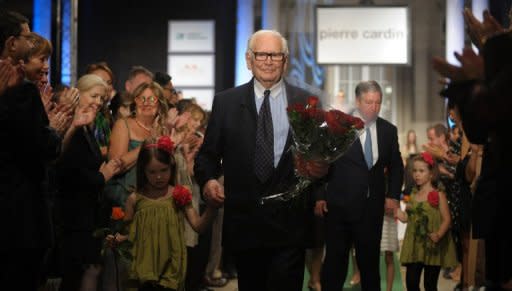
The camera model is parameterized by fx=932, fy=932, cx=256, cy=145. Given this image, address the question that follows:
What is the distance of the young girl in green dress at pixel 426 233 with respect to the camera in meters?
7.74

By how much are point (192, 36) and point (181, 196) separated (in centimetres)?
1370

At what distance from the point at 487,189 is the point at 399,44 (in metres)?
14.2

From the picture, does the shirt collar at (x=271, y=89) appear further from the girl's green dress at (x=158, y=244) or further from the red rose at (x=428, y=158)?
the red rose at (x=428, y=158)

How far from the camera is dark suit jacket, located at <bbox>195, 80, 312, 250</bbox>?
4.98 metres

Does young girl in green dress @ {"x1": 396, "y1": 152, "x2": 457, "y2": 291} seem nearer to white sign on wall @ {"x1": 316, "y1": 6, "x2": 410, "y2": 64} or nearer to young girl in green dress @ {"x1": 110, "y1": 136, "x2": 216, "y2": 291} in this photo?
young girl in green dress @ {"x1": 110, "y1": 136, "x2": 216, "y2": 291}

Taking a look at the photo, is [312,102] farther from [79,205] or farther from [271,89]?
[79,205]

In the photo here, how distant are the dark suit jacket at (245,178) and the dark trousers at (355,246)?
6.80 ft

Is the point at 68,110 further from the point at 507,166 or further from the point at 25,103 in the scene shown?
the point at 507,166

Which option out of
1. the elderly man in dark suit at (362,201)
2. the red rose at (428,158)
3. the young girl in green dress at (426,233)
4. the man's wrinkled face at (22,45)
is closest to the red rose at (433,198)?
the young girl in green dress at (426,233)

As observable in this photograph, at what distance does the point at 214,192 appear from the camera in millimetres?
4977

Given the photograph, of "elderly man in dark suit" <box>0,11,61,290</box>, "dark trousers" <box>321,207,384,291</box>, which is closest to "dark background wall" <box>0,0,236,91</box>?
"dark trousers" <box>321,207,384,291</box>

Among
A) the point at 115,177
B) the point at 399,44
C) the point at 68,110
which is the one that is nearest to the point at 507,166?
the point at 68,110

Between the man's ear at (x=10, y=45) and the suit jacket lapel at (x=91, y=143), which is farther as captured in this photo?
the suit jacket lapel at (x=91, y=143)

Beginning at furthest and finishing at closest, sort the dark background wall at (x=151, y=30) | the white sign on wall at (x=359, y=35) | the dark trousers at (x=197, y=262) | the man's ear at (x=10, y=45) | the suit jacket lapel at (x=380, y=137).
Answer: the dark background wall at (x=151, y=30), the white sign on wall at (x=359, y=35), the dark trousers at (x=197, y=262), the suit jacket lapel at (x=380, y=137), the man's ear at (x=10, y=45)
